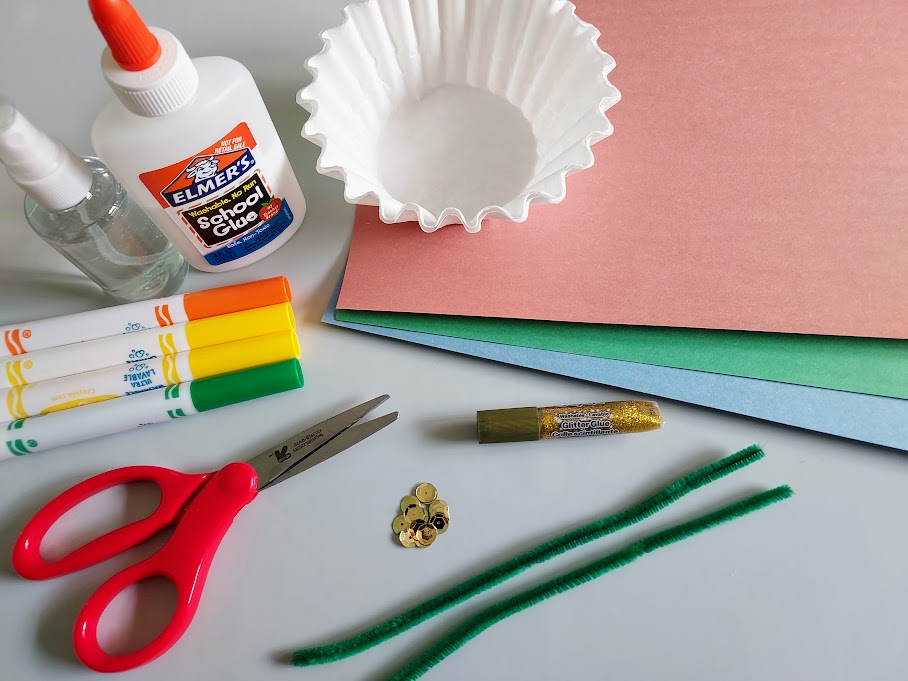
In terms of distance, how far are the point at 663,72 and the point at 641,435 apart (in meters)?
0.37

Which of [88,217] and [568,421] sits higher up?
[88,217]

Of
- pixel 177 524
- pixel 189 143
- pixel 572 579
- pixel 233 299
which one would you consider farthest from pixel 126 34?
pixel 572 579

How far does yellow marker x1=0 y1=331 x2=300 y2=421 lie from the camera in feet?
1.60

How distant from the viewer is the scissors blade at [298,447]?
476 mm

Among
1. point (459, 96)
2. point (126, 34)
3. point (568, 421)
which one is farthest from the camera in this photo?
point (459, 96)

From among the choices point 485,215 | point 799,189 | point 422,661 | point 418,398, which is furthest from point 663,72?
point 422,661

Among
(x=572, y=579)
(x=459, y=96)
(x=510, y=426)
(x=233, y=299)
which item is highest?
(x=459, y=96)

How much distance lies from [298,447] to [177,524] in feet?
0.33

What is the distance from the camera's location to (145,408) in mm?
489

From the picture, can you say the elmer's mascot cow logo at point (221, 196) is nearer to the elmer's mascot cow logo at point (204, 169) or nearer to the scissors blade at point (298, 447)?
the elmer's mascot cow logo at point (204, 169)

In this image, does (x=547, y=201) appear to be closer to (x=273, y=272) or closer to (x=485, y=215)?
(x=485, y=215)

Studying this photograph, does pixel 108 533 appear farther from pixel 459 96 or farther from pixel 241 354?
pixel 459 96

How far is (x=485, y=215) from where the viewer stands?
1.64 ft

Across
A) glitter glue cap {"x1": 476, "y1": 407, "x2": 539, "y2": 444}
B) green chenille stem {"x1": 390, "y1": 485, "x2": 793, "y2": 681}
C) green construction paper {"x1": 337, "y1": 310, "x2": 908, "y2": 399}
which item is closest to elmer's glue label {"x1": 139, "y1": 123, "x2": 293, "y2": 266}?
green construction paper {"x1": 337, "y1": 310, "x2": 908, "y2": 399}
